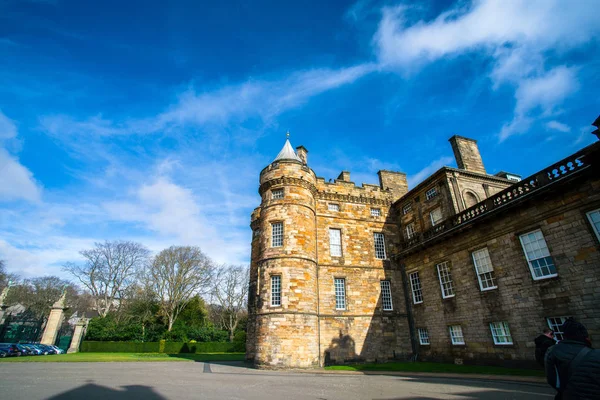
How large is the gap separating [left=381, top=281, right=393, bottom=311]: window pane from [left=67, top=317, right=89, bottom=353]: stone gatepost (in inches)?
1355

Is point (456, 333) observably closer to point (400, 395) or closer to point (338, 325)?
point (338, 325)

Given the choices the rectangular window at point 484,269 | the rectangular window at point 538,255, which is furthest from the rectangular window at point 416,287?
the rectangular window at point 538,255

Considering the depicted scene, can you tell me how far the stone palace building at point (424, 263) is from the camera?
525 inches

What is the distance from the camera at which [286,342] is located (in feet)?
61.3

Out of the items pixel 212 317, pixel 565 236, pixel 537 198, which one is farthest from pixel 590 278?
pixel 212 317

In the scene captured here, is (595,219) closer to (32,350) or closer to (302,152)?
(302,152)

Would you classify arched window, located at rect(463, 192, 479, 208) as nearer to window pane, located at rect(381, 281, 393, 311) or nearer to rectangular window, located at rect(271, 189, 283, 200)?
window pane, located at rect(381, 281, 393, 311)

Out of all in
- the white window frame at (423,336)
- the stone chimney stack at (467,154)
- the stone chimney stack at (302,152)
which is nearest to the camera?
the white window frame at (423,336)

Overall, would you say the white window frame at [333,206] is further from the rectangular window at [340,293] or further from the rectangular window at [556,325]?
the rectangular window at [556,325]

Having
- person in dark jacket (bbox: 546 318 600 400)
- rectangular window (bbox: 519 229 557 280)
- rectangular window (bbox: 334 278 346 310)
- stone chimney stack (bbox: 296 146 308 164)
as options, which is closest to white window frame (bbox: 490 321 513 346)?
rectangular window (bbox: 519 229 557 280)

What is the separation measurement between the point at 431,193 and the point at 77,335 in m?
40.6

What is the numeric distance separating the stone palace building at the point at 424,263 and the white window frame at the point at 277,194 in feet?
0.28

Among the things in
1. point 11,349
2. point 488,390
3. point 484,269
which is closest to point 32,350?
point 11,349

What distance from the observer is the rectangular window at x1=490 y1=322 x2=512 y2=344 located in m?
15.3
